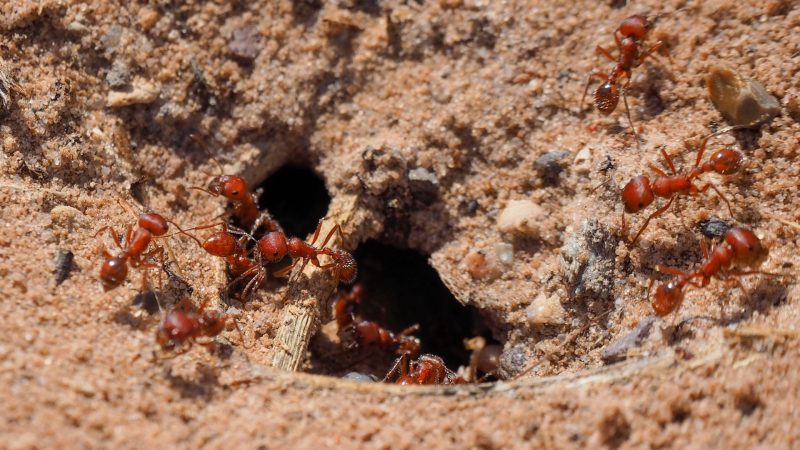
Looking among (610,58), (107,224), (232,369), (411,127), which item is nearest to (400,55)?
(411,127)

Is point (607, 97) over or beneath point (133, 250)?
beneath

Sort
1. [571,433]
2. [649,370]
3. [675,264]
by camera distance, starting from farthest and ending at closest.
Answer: [675,264] → [649,370] → [571,433]

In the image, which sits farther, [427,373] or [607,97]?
[427,373]

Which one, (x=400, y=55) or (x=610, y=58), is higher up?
(x=400, y=55)

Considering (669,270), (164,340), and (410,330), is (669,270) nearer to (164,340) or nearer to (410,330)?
(410,330)

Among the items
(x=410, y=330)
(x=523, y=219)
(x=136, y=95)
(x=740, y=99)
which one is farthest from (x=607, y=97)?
(x=136, y=95)

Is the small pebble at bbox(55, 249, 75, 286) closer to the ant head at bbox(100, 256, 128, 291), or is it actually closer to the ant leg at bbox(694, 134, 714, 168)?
the ant head at bbox(100, 256, 128, 291)

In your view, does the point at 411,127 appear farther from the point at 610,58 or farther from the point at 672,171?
the point at 672,171
